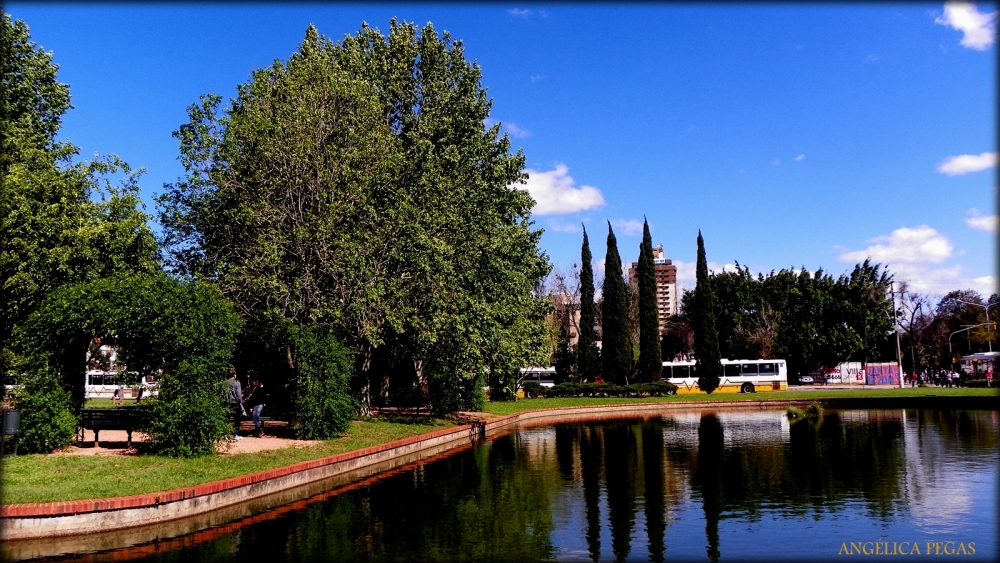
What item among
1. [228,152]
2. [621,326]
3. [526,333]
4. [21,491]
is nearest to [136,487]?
[21,491]

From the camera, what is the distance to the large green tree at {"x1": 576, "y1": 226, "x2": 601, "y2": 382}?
2291 inches

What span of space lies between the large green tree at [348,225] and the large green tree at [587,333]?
28600 mm

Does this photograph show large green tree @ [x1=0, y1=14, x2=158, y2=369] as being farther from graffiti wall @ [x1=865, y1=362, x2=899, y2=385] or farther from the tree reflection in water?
graffiti wall @ [x1=865, y1=362, x2=899, y2=385]

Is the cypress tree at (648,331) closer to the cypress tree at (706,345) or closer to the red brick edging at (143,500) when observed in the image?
the cypress tree at (706,345)

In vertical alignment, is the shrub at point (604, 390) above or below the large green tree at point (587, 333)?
below

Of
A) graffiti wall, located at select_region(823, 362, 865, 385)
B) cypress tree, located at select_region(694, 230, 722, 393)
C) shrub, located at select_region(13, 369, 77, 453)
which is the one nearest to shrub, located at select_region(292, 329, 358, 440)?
shrub, located at select_region(13, 369, 77, 453)

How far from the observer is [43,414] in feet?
51.5

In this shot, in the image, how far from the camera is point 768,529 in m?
12.0

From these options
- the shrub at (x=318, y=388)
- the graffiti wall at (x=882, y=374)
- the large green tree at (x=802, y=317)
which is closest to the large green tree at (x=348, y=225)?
the shrub at (x=318, y=388)

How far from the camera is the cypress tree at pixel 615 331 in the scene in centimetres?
5503

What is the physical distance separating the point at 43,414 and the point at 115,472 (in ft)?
11.4

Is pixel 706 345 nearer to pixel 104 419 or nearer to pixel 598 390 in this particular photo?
pixel 598 390

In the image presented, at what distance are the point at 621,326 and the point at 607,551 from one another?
151 ft

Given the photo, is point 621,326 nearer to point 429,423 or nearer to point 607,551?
point 429,423
